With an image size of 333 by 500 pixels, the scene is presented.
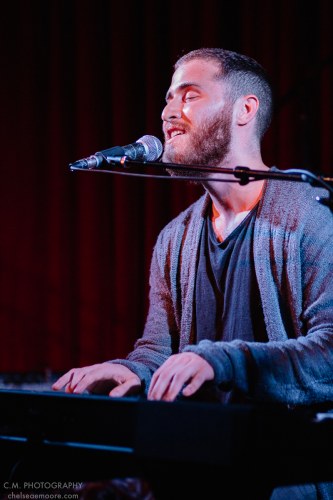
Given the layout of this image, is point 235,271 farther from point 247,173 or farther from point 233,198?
point 247,173

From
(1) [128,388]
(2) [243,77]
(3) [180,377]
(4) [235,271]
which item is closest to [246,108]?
(2) [243,77]

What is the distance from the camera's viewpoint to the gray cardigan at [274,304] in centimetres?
156

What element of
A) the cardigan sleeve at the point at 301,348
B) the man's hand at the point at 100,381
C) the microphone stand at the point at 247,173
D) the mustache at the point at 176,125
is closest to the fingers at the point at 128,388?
the man's hand at the point at 100,381

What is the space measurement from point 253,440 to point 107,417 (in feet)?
0.87

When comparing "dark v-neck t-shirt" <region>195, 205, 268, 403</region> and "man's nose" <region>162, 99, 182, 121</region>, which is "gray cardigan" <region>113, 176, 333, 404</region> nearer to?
"dark v-neck t-shirt" <region>195, 205, 268, 403</region>

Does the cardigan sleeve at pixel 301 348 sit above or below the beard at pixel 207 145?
below

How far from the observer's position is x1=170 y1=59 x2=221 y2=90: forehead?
2.23m

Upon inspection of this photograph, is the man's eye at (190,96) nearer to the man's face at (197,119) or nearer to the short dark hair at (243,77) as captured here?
the man's face at (197,119)

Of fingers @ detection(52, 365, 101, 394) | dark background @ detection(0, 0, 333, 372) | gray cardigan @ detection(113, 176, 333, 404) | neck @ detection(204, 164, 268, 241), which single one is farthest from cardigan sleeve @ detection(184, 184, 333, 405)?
dark background @ detection(0, 0, 333, 372)

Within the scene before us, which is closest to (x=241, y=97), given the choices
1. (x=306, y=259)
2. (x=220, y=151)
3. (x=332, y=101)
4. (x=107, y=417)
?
(x=220, y=151)

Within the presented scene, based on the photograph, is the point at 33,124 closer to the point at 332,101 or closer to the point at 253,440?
the point at 332,101

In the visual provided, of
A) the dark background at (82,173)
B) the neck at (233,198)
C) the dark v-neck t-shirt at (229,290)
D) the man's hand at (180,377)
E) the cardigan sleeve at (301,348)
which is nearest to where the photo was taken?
the man's hand at (180,377)

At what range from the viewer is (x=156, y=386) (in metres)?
1.41

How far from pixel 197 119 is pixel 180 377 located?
101 centimetres
